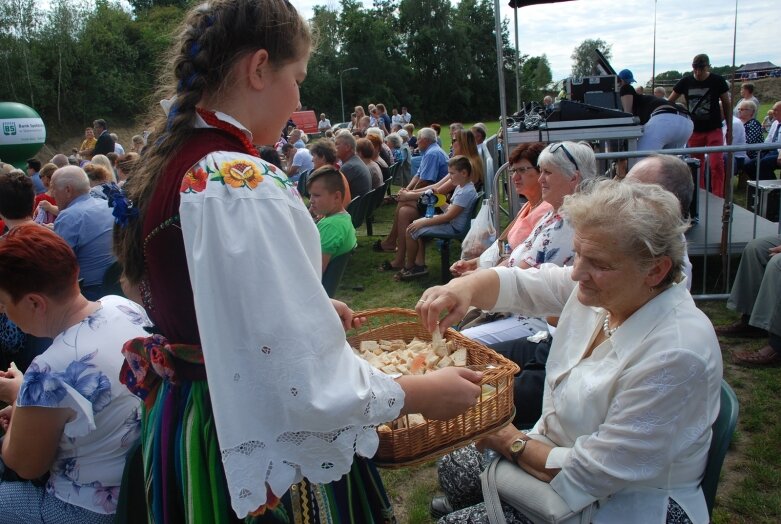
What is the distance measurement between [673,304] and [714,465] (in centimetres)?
46

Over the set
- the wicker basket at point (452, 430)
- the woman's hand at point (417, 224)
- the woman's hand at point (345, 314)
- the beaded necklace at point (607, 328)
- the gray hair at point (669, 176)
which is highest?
the gray hair at point (669, 176)

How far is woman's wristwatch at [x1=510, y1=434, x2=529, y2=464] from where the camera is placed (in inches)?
75.5

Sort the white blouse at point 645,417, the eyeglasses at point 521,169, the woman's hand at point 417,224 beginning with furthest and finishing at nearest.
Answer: the woman's hand at point 417,224 < the eyeglasses at point 521,169 < the white blouse at point 645,417

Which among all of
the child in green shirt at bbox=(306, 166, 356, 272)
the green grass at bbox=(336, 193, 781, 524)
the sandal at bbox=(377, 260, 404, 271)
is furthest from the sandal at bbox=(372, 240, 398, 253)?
the green grass at bbox=(336, 193, 781, 524)

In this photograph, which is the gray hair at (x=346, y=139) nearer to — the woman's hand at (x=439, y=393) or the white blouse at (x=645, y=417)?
the white blouse at (x=645, y=417)

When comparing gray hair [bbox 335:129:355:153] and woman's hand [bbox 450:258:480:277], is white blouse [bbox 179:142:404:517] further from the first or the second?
gray hair [bbox 335:129:355:153]

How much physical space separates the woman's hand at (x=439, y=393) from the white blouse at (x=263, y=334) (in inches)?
6.0

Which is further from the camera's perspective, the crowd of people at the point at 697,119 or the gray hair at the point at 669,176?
the crowd of people at the point at 697,119

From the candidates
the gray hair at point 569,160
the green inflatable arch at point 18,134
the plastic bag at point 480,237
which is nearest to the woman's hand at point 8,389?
the gray hair at point 569,160

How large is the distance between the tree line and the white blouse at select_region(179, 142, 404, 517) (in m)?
34.4

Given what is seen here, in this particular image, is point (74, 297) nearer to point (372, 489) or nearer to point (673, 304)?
point (372, 489)

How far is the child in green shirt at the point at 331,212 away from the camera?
4375 millimetres

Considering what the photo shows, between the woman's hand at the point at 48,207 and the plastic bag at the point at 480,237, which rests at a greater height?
the woman's hand at the point at 48,207

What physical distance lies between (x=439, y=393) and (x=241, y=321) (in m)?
0.49
